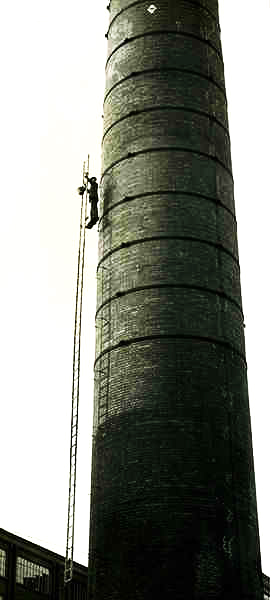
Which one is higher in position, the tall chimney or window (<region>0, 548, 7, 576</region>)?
the tall chimney

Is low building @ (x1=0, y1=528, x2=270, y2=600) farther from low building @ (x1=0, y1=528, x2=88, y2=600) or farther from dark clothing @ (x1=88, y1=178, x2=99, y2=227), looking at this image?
dark clothing @ (x1=88, y1=178, x2=99, y2=227)

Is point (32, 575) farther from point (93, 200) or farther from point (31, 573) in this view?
point (93, 200)

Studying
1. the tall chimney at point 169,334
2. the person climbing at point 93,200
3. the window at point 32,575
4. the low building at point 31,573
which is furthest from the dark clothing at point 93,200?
the window at point 32,575

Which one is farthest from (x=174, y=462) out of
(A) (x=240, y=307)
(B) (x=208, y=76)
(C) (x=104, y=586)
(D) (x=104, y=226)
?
(B) (x=208, y=76)

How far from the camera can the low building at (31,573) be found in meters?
21.2

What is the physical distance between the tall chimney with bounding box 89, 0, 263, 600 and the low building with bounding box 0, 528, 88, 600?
868 centimetres

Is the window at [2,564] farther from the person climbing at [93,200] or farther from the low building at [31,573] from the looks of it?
the person climbing at [93,200]

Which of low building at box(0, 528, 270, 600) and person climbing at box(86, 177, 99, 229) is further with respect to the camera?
low building at box(0, 528, 270, 600)

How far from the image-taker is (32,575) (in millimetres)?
22312

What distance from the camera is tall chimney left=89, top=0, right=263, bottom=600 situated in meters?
12.3

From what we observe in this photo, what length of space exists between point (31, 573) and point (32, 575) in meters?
0.08

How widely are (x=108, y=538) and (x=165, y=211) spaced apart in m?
5.46

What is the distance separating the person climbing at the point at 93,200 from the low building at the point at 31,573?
29.4 ft

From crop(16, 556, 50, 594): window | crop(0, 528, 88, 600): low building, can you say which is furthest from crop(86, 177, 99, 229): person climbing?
crop(16, 556, 50, 594): window
